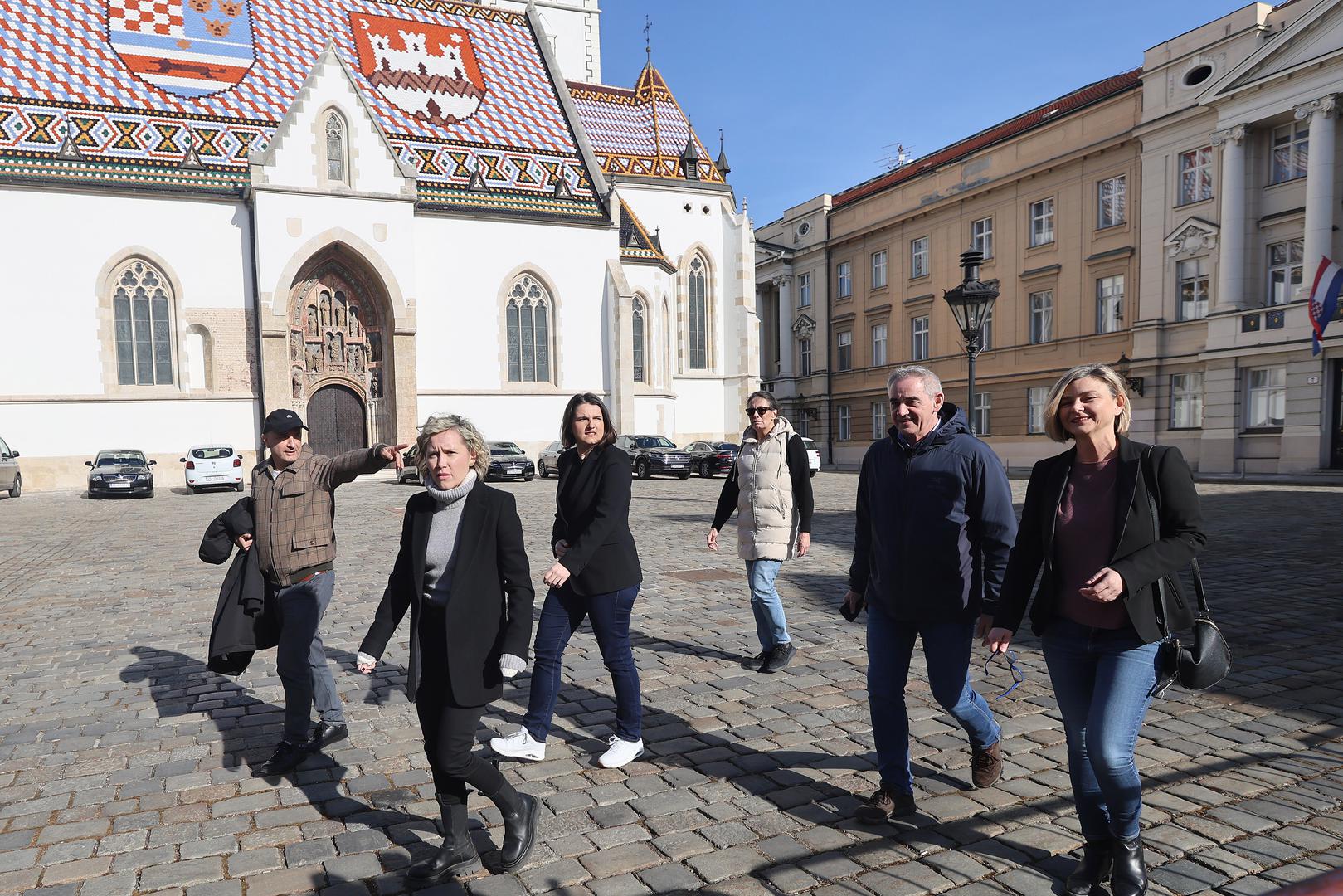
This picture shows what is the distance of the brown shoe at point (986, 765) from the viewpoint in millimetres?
3842

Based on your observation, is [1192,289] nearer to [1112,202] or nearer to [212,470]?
[1112,202]

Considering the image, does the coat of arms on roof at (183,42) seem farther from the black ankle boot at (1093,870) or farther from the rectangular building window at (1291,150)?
the black ankle boot at (1093,870)

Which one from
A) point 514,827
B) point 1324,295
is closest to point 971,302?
point 514,827

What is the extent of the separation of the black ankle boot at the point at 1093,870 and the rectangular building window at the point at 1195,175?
1162 inches

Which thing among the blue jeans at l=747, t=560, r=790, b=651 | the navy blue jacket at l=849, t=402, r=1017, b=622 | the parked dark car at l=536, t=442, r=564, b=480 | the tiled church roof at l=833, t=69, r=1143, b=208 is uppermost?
the tiled church roof at l=833, t=69, r=1143, b=208

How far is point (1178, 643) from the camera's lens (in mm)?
2832

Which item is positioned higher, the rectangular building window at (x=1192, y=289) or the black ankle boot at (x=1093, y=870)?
the rectangular building window at (x=1192, y=289)

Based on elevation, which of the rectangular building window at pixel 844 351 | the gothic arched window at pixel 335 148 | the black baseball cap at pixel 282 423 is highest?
the gothic arched window at pixel 335 148

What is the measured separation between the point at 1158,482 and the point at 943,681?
119 cm

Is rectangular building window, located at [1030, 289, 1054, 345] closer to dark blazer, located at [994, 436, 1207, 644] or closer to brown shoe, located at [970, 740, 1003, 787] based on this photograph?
brown shoe, located at [970, 740, 1003, 787]

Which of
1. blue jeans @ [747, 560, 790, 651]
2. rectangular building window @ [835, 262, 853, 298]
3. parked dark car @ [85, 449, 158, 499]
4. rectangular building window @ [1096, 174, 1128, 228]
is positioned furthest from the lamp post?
rectangular building window @ [835, 262, 853, 298]

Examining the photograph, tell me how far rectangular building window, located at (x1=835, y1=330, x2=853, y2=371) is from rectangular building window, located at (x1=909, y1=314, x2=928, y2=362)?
408cm

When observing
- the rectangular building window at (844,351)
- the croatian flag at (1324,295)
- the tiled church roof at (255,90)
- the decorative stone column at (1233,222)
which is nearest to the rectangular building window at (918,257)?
the rectangular building window at (844,351)

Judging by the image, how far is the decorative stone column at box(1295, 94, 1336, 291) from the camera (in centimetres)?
2405
